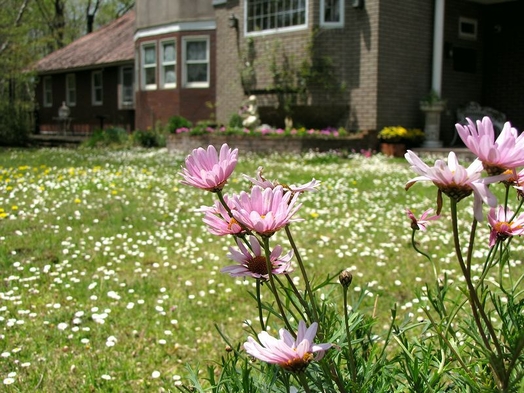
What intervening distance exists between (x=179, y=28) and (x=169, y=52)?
1.08m

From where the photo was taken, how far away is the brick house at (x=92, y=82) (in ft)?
87.1

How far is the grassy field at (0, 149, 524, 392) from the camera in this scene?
3066 mm

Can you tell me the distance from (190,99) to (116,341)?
59.3 ft

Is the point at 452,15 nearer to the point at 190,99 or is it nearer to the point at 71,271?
the point at 190,99

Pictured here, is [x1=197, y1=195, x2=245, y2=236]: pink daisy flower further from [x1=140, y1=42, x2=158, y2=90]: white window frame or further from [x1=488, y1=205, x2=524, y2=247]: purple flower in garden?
[x1=140, y1=42, x2=158, y2=90]: white window frame

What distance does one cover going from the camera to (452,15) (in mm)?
16797

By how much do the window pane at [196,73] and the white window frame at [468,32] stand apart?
862 centimetres

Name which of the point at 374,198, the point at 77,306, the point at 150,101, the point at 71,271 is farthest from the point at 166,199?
the point at 150,101

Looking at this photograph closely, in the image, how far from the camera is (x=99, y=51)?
28.6m

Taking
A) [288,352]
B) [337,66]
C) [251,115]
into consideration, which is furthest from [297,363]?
[251,115]

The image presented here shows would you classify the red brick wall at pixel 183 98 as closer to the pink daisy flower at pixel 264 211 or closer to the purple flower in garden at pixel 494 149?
the pink daisy flower at pixel 264 211

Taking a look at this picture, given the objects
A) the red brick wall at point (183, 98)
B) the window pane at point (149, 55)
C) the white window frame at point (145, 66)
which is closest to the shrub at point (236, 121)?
the red brick wall at point (183, 98)

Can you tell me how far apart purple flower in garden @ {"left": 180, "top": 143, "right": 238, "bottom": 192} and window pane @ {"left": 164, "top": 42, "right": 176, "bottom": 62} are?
68.0ft

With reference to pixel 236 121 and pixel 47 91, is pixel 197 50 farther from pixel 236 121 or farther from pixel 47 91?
pixel 47 91
